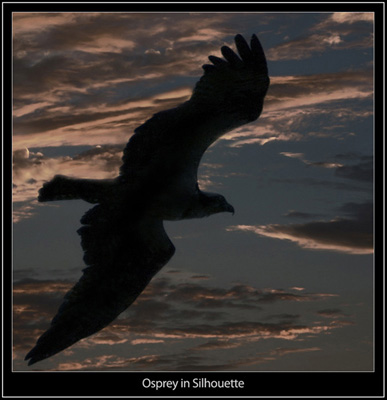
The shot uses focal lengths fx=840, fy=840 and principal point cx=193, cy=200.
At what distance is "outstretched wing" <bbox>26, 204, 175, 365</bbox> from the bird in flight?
1cm

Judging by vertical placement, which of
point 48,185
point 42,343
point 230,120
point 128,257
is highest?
point 230,120

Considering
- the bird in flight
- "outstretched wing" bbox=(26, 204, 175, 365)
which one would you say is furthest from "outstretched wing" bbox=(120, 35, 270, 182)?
"outstretched wing" bbox=(26, 204, 175, 365)

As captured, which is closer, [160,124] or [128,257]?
[160,124]

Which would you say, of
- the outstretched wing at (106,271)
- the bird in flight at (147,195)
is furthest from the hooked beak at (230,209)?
the outstretched wing at (106,271)

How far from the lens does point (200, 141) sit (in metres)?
9.82

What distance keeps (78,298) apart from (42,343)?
2.23 ft

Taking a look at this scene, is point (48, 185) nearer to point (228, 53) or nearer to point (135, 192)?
point (135, 192)

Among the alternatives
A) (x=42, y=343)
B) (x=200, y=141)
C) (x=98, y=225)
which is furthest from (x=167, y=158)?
(x=42, y=343)

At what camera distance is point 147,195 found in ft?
32.7

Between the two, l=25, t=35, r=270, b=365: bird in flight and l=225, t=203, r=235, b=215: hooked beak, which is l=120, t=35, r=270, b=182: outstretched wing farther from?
l=225, t=203, r=235, b=215: hooked beak

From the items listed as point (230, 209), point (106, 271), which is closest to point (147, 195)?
point (106, 271)

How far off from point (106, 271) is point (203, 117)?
89.0 inches

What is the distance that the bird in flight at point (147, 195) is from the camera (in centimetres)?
949

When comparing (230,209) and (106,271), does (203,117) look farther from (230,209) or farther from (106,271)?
(106,271)
